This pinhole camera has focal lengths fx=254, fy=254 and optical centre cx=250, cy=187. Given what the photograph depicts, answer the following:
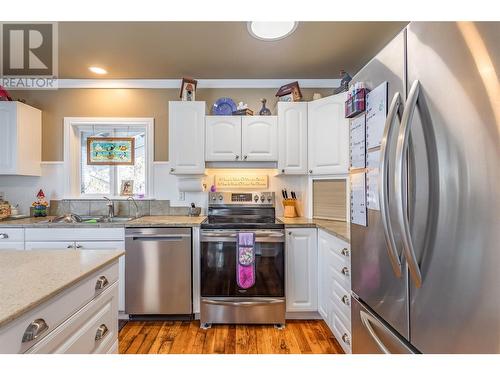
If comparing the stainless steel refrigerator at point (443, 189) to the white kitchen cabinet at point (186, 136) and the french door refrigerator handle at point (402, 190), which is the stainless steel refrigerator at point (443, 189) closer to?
the french door refrigerator handle at point (402, 190)

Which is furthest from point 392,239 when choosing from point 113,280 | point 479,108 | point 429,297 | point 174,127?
point 174,127

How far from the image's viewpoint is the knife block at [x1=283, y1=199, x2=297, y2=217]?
2826 millimetres

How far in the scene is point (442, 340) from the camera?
689 mm

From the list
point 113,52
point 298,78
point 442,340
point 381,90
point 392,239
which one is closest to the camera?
point 442,340

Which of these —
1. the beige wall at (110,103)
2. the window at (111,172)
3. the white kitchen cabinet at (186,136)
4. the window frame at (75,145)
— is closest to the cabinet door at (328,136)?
the beige wall at (110,103)

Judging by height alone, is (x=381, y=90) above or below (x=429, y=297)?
above

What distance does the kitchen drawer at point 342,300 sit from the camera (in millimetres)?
1705

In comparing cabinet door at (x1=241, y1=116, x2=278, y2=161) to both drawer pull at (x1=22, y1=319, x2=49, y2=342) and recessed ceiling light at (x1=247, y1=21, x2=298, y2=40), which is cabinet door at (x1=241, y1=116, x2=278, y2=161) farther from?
drawer pull at (x1=22, y1=319, x2=49, y2=342)

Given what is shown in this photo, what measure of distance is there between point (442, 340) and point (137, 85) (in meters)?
3.33

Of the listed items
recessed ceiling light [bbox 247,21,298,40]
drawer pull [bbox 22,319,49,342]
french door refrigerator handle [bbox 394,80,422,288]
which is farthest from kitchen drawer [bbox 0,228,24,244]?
french door refrigerator handle [bbox 394,80,422,288]

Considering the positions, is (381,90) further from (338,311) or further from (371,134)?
(338,311)

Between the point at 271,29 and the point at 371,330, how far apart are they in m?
2.07
